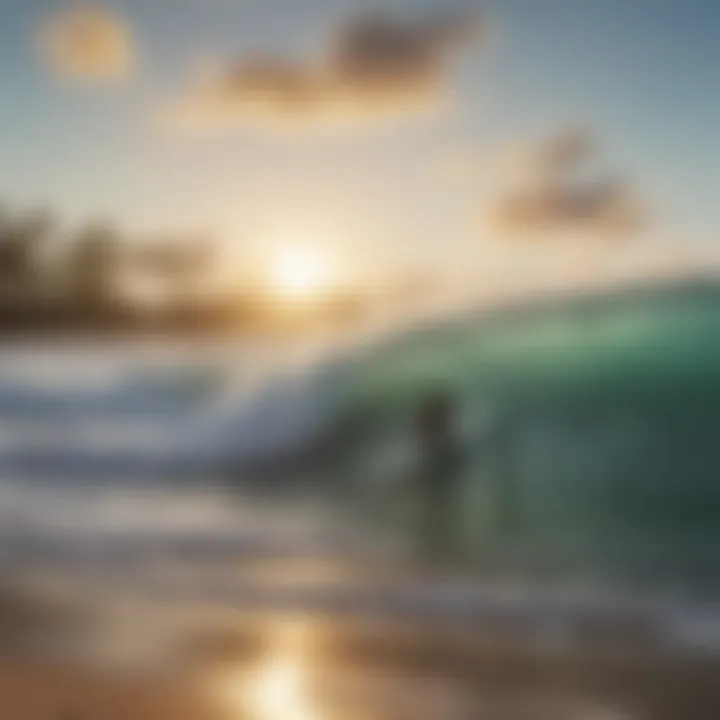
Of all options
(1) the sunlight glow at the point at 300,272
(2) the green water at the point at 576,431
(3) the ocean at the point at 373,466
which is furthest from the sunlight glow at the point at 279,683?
(1) the sunlight glow at the point at 300,272

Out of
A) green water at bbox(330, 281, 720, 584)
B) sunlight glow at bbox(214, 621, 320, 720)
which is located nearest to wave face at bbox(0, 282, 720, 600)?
green water at bbox(330, 281, 720, 584)

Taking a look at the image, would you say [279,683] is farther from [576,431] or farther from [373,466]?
[576,431]

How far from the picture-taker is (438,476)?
1.41 metres

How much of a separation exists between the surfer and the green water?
0.5 inches

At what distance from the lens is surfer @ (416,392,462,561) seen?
1.40 meters

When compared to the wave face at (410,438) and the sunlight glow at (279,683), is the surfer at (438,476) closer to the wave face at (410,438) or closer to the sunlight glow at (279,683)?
the wave face at (410,438)

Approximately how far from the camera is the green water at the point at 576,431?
1354mm

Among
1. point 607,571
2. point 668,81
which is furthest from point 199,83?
point 607,571

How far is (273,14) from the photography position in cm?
144

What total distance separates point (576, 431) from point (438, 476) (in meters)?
0.16

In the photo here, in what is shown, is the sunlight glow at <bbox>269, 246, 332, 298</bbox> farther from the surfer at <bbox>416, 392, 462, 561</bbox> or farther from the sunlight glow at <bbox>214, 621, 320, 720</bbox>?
the sunlight glow at <bbox>214, 621, 320, 720</bbox>

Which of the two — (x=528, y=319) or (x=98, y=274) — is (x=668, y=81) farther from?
(x=98, y=274)

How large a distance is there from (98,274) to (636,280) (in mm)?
645

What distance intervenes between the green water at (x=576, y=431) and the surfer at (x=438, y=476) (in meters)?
0.01
